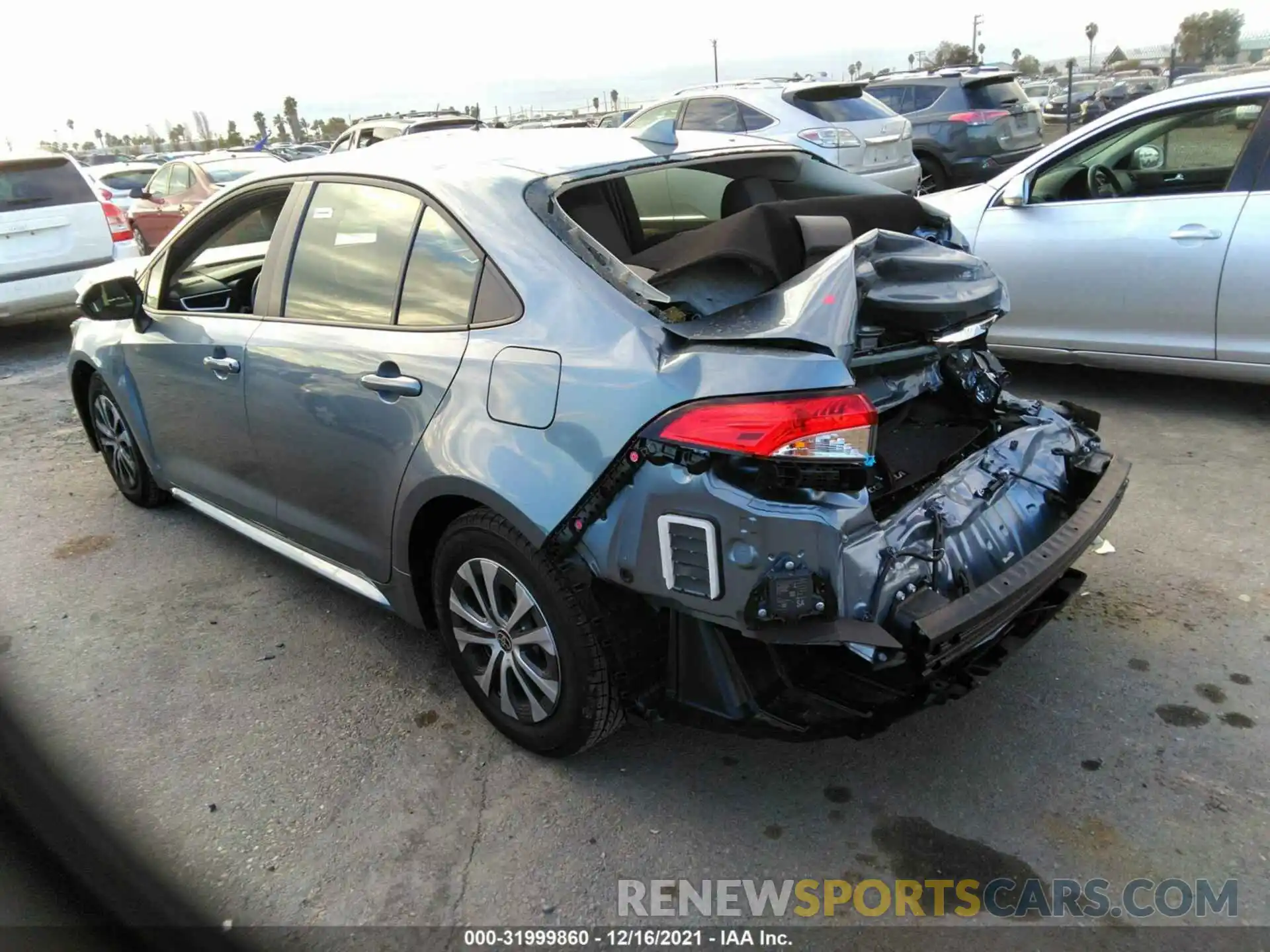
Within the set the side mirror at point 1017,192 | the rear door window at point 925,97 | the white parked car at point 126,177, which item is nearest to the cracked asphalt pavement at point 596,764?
the side mirror at point 1017,192

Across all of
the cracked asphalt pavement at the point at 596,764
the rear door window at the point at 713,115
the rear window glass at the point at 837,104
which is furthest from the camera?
the rear door window at the point at 713,115

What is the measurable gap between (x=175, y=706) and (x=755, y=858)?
2073 millimetres

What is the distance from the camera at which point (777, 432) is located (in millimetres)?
2096

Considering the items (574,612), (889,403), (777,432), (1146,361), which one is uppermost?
(777,432)

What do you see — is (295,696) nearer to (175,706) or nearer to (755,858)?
(175,706)

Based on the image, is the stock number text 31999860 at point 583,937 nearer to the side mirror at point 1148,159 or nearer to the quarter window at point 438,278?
the quarter window at point 438,278

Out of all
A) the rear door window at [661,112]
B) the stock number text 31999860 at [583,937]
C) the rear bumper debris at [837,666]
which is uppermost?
the rear door window at [661,112]

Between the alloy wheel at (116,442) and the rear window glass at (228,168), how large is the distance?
8.33 meters

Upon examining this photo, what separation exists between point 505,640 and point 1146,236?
401 cm

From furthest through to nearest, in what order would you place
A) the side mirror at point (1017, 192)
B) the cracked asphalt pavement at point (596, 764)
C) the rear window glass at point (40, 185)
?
the rear window glass at point (40, 185) → the side mirror at point (1017, 192) → the cracked asphalt pavement at point (596, 764)

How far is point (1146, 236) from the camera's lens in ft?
15.6

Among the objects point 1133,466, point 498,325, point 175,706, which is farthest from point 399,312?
point 1133,466

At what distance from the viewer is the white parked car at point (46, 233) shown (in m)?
8.27

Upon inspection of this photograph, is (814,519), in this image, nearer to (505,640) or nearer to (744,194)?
(505,640)
